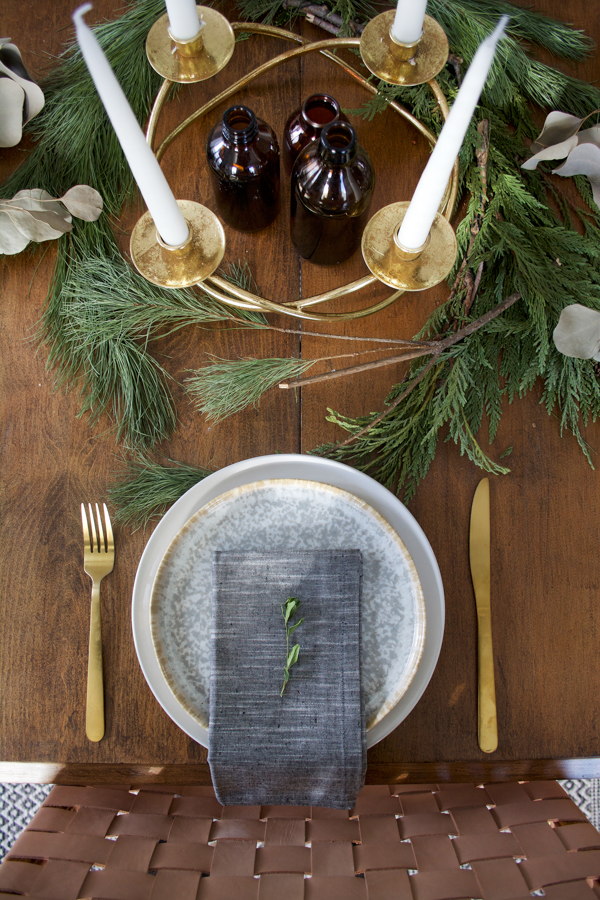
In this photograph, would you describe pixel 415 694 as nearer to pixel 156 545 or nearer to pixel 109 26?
pixel 156 545

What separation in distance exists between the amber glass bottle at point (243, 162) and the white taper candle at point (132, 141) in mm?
124

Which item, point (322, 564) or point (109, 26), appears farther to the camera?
point (109, 26)

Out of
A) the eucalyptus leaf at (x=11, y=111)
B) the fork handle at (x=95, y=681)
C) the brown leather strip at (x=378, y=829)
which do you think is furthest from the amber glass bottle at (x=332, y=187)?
the brown leather strip at (x=378, y=829)

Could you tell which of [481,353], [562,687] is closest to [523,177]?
[481,353]

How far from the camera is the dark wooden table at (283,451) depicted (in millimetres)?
628

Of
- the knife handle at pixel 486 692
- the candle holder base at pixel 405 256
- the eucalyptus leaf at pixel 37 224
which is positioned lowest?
the knife handle at pixel 486 692

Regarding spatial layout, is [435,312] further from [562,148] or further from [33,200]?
[33,200]

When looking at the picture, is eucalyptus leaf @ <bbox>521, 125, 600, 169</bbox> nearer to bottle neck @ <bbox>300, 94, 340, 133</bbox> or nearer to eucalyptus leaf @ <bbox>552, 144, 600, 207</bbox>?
eucalyptus leaf @ <bbox>552, 144, 600, 207</bbox>

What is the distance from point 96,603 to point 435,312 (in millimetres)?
511

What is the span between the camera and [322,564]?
55 centimetres

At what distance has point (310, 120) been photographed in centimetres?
58

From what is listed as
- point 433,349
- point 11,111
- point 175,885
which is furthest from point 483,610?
point 11,111

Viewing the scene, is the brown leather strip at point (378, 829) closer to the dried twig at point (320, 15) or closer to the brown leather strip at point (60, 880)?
the brown leather strip at point (60, 880)

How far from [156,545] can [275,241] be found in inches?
15.4
